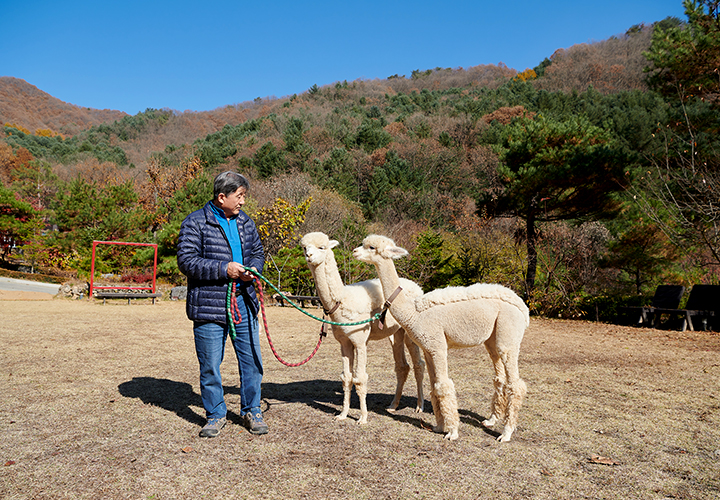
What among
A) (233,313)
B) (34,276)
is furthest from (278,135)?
(233,313)

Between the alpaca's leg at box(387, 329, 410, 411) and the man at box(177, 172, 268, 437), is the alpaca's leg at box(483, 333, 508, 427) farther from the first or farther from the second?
the man at box(177, 172, 268, 437)

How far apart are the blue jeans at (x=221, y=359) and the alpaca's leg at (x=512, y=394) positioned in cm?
216

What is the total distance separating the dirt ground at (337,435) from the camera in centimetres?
304

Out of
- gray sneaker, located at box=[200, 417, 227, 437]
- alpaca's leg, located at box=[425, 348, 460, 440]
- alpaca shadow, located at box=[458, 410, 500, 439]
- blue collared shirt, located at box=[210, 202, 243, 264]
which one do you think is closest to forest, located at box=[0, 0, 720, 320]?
alpaca shadow, located at box=[458, 410, 500, 439]

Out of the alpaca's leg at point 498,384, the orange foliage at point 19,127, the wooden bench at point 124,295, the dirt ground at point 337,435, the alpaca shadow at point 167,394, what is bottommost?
the alpaca shadow at point 167,394

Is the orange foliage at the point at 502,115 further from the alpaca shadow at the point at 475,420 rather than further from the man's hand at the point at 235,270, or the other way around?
the man's hand at the point at 235,270

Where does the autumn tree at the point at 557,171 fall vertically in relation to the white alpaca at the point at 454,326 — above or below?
above

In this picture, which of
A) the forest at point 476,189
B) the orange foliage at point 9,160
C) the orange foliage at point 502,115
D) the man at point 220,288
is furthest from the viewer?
the orange foliage at point 9,160

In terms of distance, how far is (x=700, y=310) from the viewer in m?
11.0

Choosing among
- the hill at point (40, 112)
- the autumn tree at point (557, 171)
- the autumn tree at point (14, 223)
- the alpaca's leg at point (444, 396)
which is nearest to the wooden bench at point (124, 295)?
the autumn tree at point (14, 223)

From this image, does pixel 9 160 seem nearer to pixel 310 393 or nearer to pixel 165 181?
pixel 165 181

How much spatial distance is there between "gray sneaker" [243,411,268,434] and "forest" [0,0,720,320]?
9.99 meters

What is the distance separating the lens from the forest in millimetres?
12516

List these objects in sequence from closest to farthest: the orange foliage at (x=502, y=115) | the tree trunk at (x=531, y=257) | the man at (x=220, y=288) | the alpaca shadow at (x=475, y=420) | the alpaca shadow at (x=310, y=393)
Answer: the man at (x=220, y=288) < the alpaca shadow at (x=475, y=420) < the alpaca shadow at (x=310, y=393) < the tree trunk at (x=531, y=257) < the orange foliage at (x=502, y=115)
